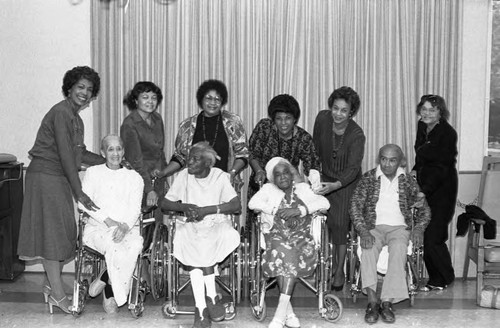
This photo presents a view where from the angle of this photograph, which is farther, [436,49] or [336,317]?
[436,49]

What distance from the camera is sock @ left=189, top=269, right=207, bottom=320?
14.7ft

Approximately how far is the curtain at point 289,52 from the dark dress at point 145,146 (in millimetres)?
468

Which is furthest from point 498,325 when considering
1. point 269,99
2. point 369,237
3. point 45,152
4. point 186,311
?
point 45,152

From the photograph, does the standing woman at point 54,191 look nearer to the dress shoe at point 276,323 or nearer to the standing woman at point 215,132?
the standing woman at point 215,132

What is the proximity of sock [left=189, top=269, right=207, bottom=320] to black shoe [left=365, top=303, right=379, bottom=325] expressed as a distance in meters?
1.02

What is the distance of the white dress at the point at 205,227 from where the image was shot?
15.0 feet

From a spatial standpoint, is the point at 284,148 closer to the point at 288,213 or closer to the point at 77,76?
the point at 288,213

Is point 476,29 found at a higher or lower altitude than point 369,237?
higher

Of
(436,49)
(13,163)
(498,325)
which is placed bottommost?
(498,325)

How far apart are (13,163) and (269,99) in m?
2.02

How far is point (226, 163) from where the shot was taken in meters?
5.22

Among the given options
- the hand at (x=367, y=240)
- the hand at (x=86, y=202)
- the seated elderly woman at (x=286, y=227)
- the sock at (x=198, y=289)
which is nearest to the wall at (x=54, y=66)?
the hand at (x=86, y=202)

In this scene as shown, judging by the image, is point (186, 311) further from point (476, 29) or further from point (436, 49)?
point (476, 29)

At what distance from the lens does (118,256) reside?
4.58 metres
